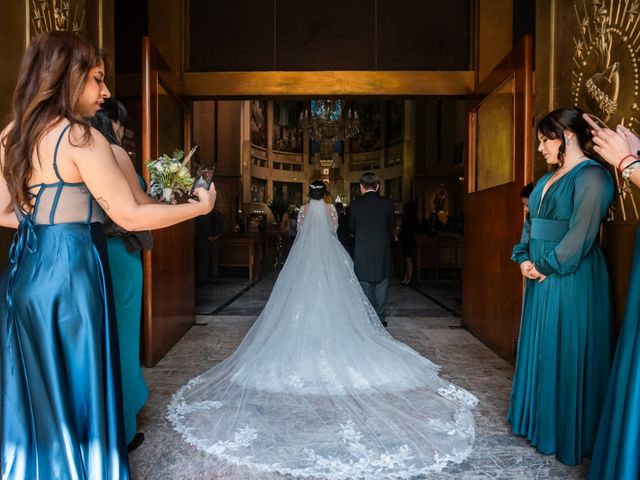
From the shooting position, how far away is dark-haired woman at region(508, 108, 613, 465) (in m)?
1.99

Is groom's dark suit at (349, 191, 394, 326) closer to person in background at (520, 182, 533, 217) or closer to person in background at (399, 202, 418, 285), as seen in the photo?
person in background at (520, 182, 533, 217)

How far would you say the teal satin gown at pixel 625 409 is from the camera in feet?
4.71

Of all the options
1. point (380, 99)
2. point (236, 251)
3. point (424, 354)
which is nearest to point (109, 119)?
point (424, 354)

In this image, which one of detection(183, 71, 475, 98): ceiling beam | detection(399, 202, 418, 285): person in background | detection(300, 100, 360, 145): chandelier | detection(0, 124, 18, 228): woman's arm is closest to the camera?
detection(0, 124, 18, 228): woman's arm

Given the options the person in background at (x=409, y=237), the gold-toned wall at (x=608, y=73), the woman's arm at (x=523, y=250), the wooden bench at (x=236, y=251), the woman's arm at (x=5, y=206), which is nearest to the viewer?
the woman's arm at (x=5, y=206)

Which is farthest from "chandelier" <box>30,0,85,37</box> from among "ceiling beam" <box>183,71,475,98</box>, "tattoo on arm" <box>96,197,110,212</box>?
"ceiling beam" <box>183,71,475,98</box>

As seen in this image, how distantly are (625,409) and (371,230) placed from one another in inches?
132

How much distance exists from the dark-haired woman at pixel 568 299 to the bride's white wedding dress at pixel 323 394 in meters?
0.44

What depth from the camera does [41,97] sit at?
136 cm

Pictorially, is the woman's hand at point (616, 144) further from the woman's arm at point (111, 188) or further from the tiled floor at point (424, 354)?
the woman's arm at point (111, 188)

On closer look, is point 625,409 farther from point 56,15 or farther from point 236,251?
point 236,251

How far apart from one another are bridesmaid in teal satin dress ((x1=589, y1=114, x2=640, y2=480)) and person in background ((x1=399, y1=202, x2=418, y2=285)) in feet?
21.7

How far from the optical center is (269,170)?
67.1 ft

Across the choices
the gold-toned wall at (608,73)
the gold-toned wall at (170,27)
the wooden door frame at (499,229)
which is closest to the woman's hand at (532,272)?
the gold-toned wall at (608,73)
